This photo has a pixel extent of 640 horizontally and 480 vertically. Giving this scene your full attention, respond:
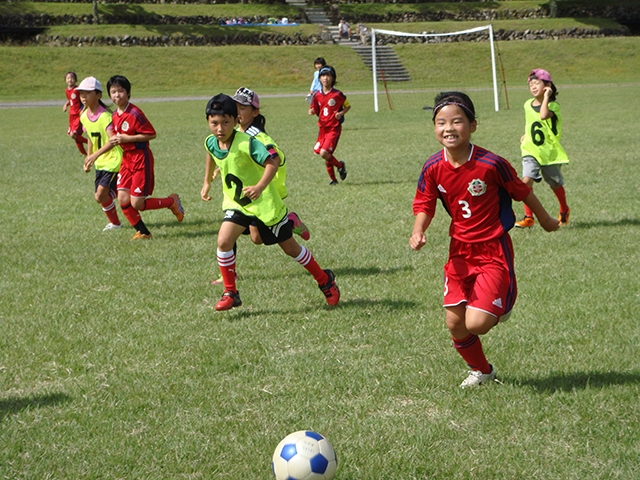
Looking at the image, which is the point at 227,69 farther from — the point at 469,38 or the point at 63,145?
the point at 63,145

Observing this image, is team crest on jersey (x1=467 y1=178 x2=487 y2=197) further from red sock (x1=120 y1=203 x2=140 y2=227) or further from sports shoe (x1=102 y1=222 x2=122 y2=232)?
sports shoe (x1=102 y1=222 x2=122 y2=232)

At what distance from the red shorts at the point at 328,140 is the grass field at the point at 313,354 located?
2140 millimetres

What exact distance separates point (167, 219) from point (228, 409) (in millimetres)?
6722

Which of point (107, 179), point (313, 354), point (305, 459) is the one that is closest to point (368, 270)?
point (313, 354)

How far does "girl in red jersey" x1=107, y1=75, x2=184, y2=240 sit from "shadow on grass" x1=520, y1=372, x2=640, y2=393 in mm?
6070

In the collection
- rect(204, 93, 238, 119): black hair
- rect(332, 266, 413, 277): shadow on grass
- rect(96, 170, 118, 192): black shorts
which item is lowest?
rect(332, 266, 413, 277): shadow on grass

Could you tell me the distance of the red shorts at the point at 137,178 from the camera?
32.2ft

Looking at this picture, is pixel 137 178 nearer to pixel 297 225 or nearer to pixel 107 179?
pixel 107 179

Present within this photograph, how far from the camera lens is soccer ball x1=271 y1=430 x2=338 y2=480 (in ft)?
11.7

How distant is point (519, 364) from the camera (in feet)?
16.9

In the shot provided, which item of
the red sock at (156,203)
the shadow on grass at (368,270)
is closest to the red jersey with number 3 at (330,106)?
the red sock at (156,203)

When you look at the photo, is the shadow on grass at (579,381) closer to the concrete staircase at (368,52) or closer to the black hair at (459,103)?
the black hair at (459,103)

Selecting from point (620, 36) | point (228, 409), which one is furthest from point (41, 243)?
point (620, 36)

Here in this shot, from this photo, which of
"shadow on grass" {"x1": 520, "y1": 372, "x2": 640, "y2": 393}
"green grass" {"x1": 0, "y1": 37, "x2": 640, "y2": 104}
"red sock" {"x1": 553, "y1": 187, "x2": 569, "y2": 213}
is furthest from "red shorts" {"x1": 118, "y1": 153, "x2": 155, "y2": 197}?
"green grass" {"x1": 0, "y1": 37, "x2": 640, "y2": 104}
